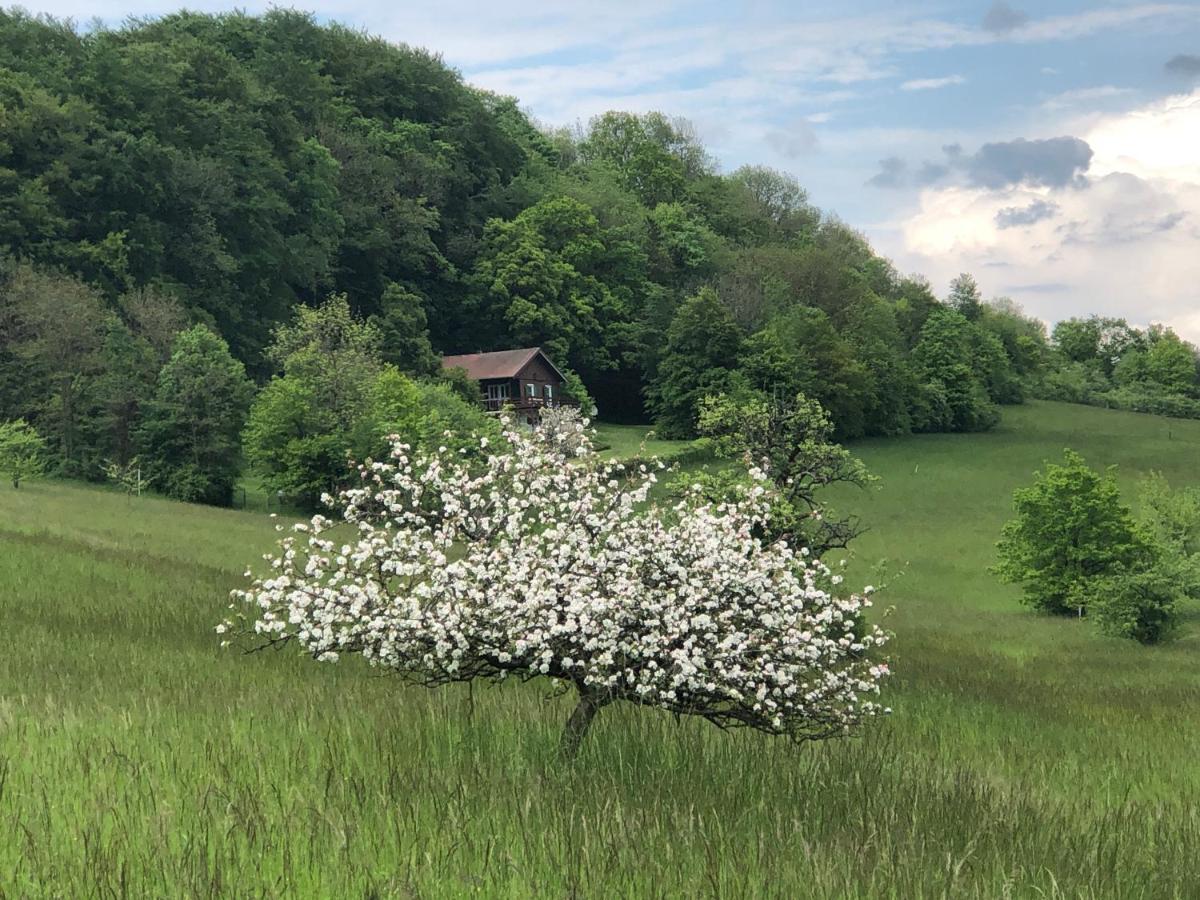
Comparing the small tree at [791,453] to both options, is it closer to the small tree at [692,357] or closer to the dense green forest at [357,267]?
the dense green forest at [357,267]

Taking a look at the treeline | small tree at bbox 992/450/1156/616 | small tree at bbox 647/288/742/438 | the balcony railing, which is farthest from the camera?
the treeline

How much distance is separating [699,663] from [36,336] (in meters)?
60.0

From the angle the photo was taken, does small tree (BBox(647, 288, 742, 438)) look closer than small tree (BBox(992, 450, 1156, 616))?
No

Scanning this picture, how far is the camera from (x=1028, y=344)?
398 feet

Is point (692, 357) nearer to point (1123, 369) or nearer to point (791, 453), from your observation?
point (791, 453)

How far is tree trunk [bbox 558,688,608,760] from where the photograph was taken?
7770mm

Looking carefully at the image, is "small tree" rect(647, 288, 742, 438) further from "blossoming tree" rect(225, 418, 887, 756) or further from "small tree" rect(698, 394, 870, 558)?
"blossoming tree" rect(225, 418, 887, 756)

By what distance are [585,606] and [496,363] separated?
264ft

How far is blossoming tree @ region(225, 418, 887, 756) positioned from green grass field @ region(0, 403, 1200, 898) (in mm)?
553

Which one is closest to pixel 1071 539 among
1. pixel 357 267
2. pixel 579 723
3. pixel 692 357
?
pixel 579 723

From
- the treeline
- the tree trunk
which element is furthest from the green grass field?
the treeline

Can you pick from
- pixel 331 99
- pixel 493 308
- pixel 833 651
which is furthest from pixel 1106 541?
pixel 331 99

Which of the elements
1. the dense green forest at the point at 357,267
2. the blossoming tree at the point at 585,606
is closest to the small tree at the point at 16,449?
the dense green forest at the point at 357,267

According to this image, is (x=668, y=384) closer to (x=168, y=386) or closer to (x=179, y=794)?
(x=168, y=386)
